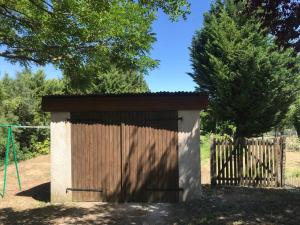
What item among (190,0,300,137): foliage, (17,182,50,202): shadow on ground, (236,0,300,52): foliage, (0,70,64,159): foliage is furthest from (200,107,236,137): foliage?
(236,0,300,52): foliage

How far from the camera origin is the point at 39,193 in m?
12.2

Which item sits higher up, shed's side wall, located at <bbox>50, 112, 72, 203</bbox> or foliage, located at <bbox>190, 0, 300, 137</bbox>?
foliage, located at <bbox>190, 0, 300, 137</bbox>

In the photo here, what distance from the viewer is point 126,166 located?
10258 mm

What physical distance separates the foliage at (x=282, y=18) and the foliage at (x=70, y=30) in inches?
116

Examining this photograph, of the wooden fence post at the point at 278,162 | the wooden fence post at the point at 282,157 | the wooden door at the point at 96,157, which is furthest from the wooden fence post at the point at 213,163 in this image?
the wooden door at the point at 96,157

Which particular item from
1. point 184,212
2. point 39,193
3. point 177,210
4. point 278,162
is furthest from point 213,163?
point 39,193

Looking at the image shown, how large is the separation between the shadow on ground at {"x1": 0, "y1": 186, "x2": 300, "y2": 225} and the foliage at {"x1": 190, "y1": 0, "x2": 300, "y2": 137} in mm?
10938

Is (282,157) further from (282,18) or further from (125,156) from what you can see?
(282,18)

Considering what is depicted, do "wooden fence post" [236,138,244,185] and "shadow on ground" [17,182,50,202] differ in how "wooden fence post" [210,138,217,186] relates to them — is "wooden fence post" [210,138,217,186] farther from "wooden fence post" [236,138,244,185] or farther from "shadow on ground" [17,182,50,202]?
"shadow on ground" [17,182,50,202]

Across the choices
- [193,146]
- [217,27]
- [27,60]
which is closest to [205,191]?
[193,146]

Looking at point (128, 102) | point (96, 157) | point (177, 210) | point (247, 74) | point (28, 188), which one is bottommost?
point (28, 188)

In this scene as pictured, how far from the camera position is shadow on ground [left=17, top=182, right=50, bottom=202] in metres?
11.3

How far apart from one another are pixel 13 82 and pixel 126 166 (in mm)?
20961

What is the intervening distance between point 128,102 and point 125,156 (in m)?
1.43
